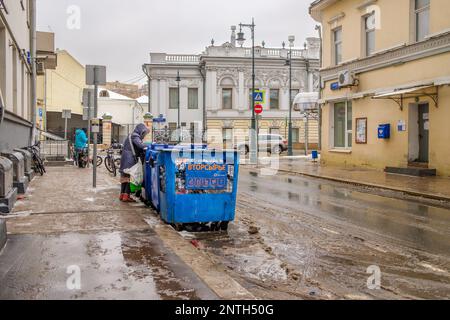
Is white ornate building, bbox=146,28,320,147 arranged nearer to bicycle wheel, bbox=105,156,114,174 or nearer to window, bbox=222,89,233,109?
window, bbox=222,89,233,109

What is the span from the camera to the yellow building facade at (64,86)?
1831 inches

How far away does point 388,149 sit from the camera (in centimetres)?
1903

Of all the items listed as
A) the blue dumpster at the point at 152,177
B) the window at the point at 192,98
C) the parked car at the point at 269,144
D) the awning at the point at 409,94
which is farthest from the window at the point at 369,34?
the window at the point at 192,98

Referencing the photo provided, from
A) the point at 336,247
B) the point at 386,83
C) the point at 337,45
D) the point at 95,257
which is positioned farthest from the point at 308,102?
the point at 95,257

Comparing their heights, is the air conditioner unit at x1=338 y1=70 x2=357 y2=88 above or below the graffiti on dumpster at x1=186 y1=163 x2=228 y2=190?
above

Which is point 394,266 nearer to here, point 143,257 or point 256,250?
point 256,250

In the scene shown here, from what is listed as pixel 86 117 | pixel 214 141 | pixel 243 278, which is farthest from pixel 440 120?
pixel 214 141

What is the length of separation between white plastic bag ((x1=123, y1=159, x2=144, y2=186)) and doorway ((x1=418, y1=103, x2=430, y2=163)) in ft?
36.7

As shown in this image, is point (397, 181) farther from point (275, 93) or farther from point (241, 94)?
point (275, 93)

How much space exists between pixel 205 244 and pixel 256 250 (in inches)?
30.1

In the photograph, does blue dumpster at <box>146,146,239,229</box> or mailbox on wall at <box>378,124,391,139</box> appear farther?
mailbox on wall at <box>378,124,391,139</box>

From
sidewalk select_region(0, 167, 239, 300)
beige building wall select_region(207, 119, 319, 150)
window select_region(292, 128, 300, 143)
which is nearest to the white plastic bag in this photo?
sidewalk select_region(0, 167, 239, 300)

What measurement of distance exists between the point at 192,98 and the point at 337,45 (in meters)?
30.9

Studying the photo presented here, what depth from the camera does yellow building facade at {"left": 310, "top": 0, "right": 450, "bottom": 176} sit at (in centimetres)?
1620
